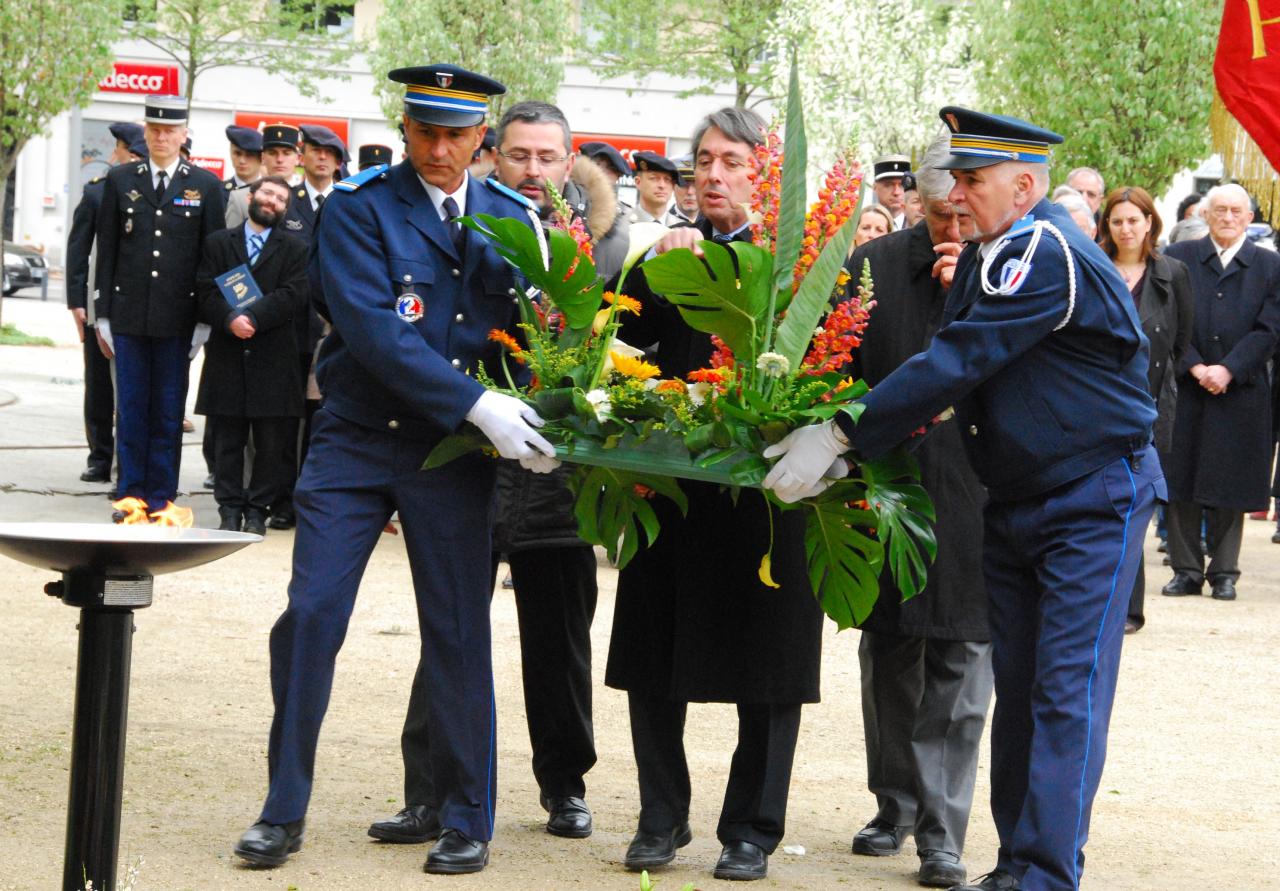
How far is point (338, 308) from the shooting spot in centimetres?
503

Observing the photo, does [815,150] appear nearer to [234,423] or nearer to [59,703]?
[234,423]

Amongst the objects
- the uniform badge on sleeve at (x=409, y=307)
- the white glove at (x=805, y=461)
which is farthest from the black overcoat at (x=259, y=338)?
the white glove at (x=805, y=461)

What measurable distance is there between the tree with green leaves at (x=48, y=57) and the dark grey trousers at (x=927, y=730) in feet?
48.8

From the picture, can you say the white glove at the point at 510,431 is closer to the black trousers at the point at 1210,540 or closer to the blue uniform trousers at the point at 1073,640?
the blue uniform trousers at the point at 1073,640

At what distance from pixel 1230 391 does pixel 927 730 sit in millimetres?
6102

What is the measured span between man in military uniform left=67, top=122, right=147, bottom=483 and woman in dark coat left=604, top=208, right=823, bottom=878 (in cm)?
802

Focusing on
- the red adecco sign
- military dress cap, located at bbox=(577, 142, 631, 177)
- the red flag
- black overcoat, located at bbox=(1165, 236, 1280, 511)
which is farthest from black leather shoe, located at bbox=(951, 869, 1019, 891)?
the red adecco sign

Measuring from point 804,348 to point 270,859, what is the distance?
76.4 inches

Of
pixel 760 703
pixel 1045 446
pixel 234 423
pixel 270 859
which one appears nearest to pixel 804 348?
pixel 1045 446

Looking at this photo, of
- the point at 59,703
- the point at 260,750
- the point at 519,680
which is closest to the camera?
the point at 260,750

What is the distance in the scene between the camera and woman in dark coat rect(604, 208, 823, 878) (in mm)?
5137

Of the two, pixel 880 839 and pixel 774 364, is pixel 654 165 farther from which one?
pixel 774 364

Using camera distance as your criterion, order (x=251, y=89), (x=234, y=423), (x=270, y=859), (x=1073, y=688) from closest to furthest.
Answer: (x=1073, y=688), (x=270, y=859), (x=234, y=423), (x=251, y=89)

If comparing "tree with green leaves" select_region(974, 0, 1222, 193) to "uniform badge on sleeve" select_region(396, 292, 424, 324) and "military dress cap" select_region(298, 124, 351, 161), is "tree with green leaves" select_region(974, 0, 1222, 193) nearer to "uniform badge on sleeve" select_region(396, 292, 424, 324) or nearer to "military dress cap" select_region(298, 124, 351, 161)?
"military dress cap" select_region(298, 124, 351, 161)
